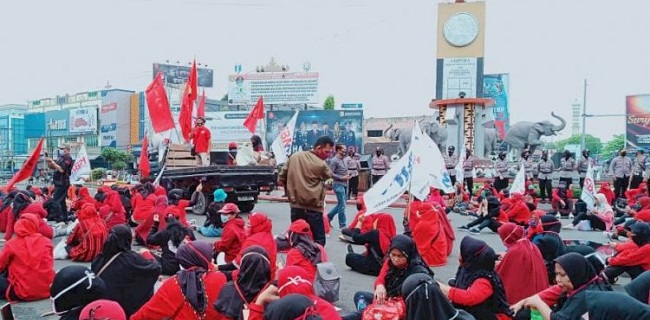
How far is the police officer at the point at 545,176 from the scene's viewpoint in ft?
56.1

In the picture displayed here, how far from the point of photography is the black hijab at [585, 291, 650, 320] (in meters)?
2.83

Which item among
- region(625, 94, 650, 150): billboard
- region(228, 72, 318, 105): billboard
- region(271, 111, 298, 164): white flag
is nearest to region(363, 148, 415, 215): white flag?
region(271, 111, 298, 164): white flag

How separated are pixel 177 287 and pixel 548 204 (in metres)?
15.1

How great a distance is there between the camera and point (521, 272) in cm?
544

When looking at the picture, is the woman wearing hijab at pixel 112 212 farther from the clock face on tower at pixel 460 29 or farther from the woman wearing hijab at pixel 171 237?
the clock face on tower at pixel 460 29

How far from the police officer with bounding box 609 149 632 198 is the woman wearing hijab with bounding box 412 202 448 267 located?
31.2 ft

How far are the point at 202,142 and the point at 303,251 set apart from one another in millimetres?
8407

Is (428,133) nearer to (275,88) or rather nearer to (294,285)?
(294,285)

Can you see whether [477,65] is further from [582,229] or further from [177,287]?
[177,287]

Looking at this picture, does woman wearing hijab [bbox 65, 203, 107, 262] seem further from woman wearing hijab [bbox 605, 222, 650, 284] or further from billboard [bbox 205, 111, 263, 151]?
billboard [bbox 205, 111, 263, 151]

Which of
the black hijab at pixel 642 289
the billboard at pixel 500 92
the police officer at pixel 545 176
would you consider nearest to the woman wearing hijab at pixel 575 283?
the black hijab at pixel 642 289

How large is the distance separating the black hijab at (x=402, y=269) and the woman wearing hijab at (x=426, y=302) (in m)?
0.86

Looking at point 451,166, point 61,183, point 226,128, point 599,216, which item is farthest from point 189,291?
point 226,128

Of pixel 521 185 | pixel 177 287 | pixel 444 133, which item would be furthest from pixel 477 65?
pixel 177 287
